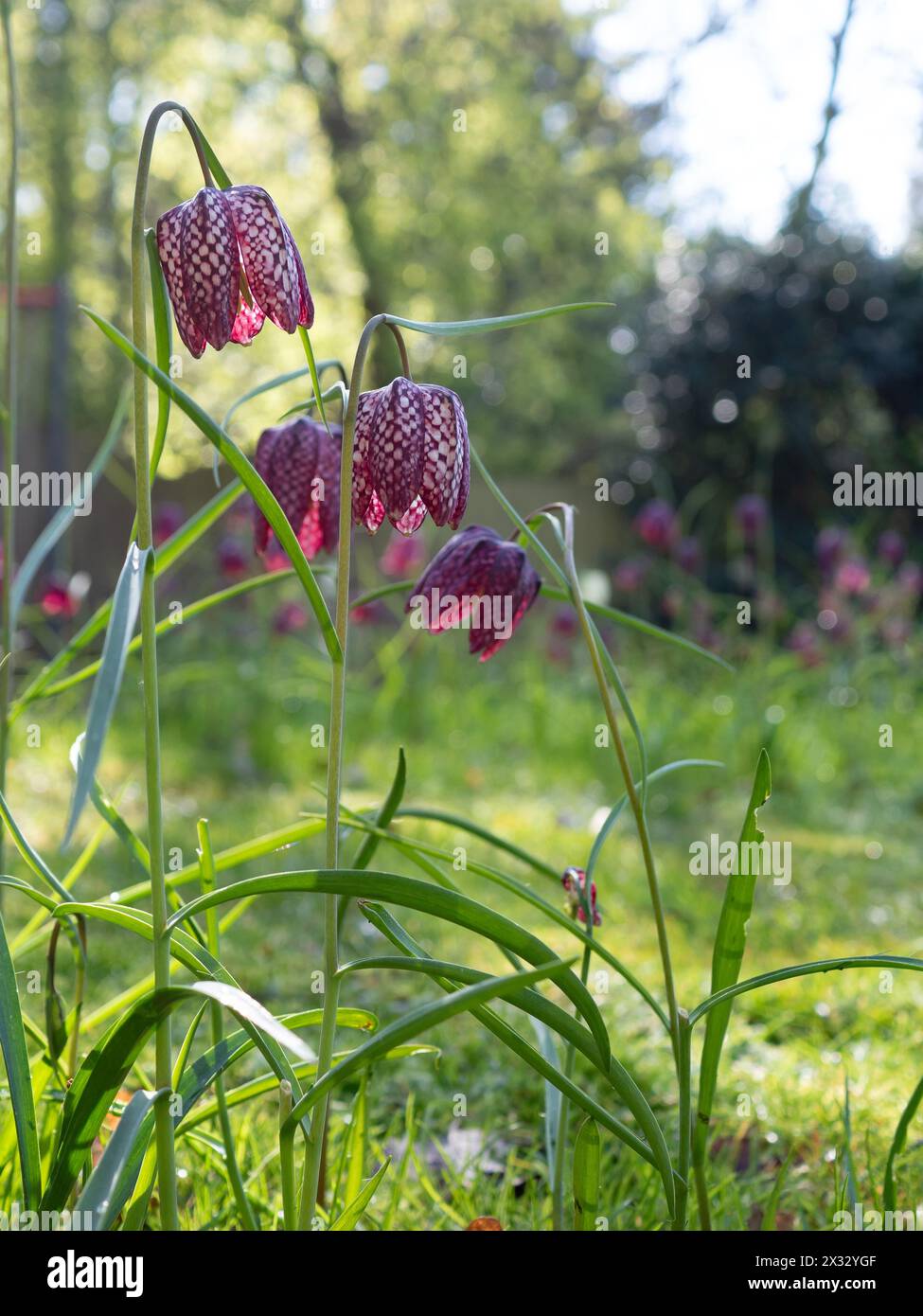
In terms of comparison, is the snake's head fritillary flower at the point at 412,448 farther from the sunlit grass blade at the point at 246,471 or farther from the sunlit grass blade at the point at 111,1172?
the sunlit grass blade at the point at 111,1172

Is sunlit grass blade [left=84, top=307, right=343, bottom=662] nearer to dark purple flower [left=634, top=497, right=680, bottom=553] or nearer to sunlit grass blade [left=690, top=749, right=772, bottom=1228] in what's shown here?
sunlit grass blade [left=690, top=749, right=772, bottom=1228]

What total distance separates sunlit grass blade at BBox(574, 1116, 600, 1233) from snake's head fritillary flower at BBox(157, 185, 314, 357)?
1.83 ft

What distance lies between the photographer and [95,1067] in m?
0.72

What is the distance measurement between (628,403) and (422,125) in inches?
93.3

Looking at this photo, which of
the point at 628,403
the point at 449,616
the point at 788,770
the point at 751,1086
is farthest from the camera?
the point at 628,403

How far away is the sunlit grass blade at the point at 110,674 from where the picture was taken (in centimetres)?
57

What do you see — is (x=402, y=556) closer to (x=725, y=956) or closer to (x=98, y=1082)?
(x=725, y=956)

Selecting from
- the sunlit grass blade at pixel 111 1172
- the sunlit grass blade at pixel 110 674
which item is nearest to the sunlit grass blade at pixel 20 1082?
the sunlit grass blade at pixel 111 1172

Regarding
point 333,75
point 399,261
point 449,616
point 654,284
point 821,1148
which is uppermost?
point 333,75

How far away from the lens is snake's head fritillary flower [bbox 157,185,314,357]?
724 millimetres

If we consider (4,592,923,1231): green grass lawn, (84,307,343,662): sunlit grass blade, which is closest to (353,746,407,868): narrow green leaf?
(4,592,923,1231): green grass lawn

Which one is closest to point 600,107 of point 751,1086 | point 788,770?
point 788,770

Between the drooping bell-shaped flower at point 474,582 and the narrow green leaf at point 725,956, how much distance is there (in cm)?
23
